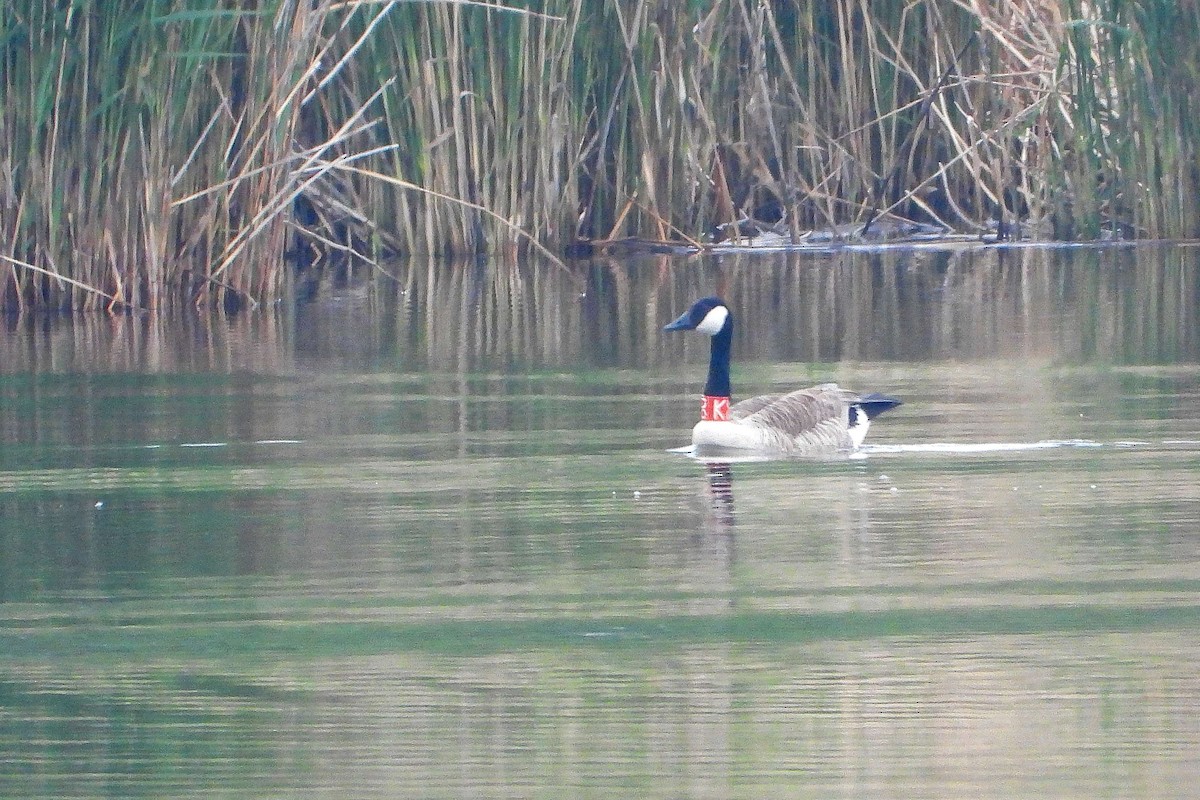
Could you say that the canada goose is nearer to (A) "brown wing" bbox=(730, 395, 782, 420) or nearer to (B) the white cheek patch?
(A) "brown wing" bbox=(730, 395, 782, 420)

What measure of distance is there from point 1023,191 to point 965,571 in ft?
38.2

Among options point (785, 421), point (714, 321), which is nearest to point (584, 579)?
point (785, 421)

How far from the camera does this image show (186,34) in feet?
36.8

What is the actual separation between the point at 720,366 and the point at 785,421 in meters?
0.49

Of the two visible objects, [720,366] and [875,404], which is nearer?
[875,404]

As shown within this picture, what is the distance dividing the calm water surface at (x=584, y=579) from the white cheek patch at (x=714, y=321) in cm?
30

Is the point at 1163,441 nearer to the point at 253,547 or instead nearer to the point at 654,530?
the point at 654,530

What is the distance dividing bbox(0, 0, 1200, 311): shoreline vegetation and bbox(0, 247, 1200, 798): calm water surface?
1466 mm

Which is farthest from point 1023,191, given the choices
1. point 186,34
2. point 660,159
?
point 186,34

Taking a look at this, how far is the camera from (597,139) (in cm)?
1611

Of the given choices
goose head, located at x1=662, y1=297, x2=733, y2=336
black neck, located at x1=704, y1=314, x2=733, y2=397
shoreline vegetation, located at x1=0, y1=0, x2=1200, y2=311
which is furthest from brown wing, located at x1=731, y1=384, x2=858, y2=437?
shoreline vegetation, located at x1=0, y1=0, x2=1200, y2=311

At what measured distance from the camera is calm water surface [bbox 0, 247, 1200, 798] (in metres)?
3.80

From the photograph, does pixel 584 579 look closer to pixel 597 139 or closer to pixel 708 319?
pixel 708 319

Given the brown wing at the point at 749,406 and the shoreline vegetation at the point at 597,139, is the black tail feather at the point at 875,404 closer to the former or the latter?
the brown wing at the point at 749,406
